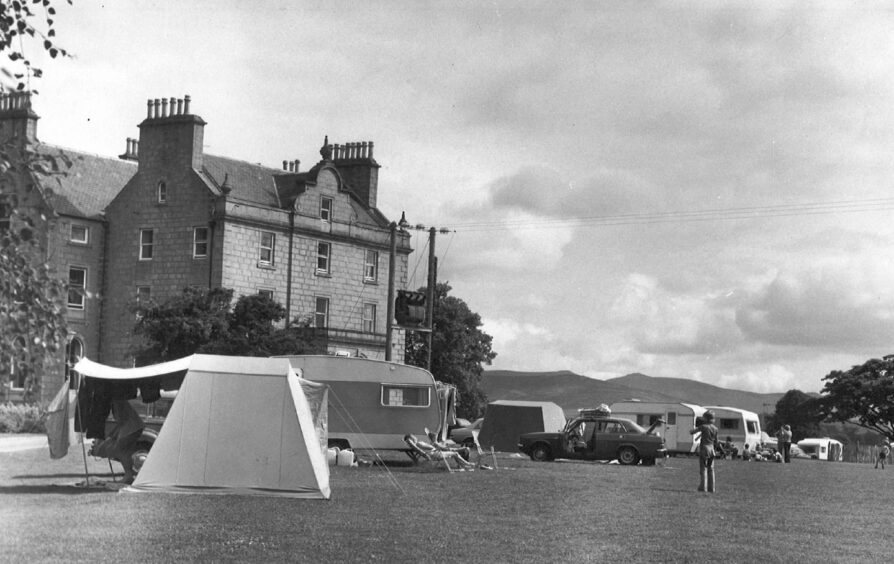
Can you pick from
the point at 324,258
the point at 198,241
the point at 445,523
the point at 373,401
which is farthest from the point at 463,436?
the point at 445,523

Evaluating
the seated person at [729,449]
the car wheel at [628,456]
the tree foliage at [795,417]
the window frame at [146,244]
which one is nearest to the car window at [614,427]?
the car wheel at [628,456]

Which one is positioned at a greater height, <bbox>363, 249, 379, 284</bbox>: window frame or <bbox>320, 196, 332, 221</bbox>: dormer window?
<bbox>320, 196, 332, 221</bbox>: dormer window

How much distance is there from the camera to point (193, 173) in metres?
60.8

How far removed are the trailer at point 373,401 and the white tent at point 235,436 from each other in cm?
1152

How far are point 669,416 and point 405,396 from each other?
2048 centimetres

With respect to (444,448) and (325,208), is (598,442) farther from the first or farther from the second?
(325,208)

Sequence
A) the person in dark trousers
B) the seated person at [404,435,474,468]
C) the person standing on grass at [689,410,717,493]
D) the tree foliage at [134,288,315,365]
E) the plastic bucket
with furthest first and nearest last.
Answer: the tree foliage at [134,288,315,365]
the person in dark trousers
the plastic bucket
the seated person at [404,435,474,468]
the person standing on grass at [689,410,717,493]

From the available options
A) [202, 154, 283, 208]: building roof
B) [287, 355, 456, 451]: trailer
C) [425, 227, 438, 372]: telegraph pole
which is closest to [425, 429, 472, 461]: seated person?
[287, 355, 456, 451]: trailer

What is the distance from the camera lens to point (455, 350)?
285ft

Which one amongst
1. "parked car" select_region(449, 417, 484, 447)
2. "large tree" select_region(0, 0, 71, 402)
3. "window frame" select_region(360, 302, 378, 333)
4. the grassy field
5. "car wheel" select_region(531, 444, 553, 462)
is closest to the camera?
"large tree" select_region(0, 0, 71, 402)

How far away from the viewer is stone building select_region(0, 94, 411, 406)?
60.2 metres

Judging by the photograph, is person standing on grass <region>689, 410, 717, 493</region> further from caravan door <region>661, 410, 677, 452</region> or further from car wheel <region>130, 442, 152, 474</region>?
caravan door <region>661, 410, 677, 452</region>

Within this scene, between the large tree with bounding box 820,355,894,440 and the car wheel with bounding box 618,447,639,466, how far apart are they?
5177cm

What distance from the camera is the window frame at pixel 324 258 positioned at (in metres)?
64.8
